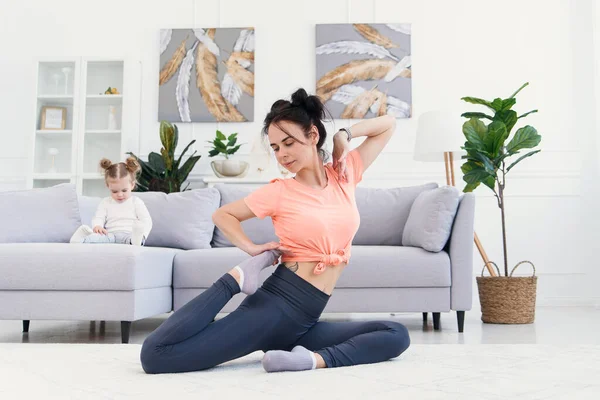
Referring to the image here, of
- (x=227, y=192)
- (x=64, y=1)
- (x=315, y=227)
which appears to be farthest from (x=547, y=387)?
(x=64, y=1)

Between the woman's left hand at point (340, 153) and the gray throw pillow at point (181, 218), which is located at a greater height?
the woman's left hand at point (340, 153)

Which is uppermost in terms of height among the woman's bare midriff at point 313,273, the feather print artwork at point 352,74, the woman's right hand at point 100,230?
the feather print artwork at point 352,74

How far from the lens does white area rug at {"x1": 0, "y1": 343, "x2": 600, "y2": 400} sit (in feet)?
5.11

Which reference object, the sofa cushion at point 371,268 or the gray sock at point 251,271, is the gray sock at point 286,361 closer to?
the gray sock at point 251,271

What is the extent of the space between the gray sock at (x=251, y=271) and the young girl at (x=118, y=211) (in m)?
1.70

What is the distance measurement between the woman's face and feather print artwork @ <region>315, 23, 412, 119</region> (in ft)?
10.7

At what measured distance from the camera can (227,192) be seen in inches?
157

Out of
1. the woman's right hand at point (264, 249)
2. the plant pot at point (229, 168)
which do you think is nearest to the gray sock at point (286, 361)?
the woman's right hand at point (264, 249)

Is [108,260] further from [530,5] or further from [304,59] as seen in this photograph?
[530,5]

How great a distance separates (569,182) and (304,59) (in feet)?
7.73

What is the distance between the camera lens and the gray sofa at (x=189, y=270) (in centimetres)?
281

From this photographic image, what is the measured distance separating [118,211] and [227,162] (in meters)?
1.35

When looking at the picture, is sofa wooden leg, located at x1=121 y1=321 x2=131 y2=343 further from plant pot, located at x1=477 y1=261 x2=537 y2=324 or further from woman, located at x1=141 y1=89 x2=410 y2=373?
plant pot, located at x1=477 y1=261 x2=537 y2=324

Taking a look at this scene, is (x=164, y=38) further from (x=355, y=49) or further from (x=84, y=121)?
(x=355, y=49)
